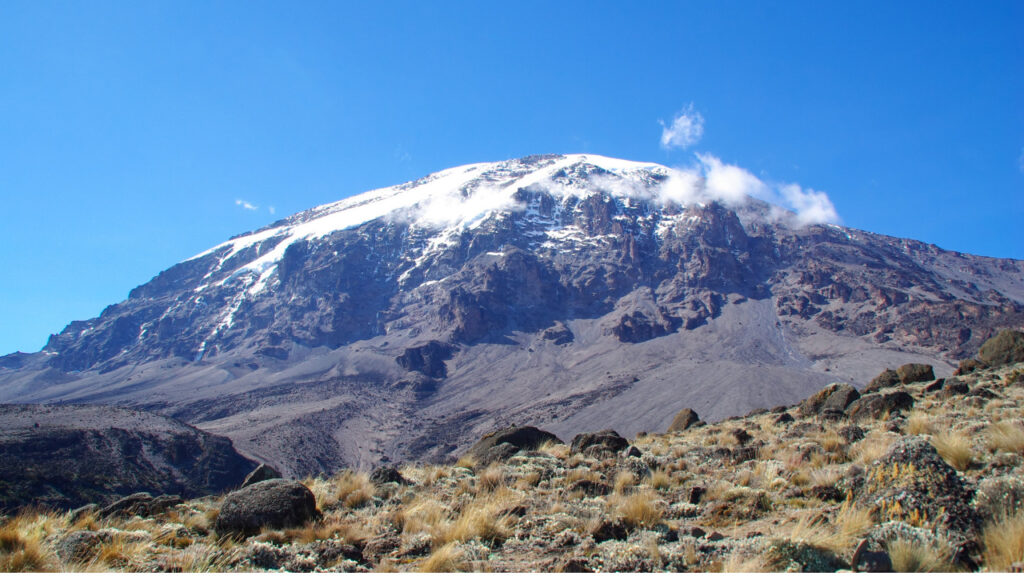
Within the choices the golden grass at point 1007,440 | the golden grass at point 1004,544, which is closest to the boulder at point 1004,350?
the golden grass at point 1007,440

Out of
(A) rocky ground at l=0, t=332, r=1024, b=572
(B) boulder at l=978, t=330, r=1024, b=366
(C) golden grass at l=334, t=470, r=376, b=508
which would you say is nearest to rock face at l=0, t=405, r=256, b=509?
(C) golden grass at l=334, t=470, r=376, b=508

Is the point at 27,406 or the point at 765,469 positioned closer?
the point at 765,469

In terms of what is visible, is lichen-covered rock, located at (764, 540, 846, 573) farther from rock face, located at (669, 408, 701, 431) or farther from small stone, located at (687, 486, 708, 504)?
rock face, located at (669, 408, 701, 431)

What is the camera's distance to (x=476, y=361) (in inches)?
6009

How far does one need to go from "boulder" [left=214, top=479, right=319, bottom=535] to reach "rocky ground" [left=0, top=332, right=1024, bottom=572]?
18 mm

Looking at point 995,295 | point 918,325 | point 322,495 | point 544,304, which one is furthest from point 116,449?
point 995,295

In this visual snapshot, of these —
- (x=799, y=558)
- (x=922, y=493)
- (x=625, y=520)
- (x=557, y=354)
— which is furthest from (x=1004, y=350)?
(x=557, y=354)

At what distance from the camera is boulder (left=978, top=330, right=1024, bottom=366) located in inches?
1069

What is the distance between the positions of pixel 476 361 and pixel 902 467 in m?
150

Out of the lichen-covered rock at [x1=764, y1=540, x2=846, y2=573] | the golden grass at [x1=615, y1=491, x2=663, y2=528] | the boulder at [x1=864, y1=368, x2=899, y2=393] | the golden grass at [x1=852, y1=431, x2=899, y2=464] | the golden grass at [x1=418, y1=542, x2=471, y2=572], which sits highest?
the boulder at [x1=864, y1=368, x2=899, y2=393]

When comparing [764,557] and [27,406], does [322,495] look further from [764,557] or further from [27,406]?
[27,406]

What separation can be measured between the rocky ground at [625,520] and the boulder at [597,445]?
2.47 meters

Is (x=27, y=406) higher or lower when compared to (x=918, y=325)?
lower

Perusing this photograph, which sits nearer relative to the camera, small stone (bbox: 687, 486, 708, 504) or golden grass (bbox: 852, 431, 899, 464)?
small stone (bbox: 687, 486, 708, 504)
